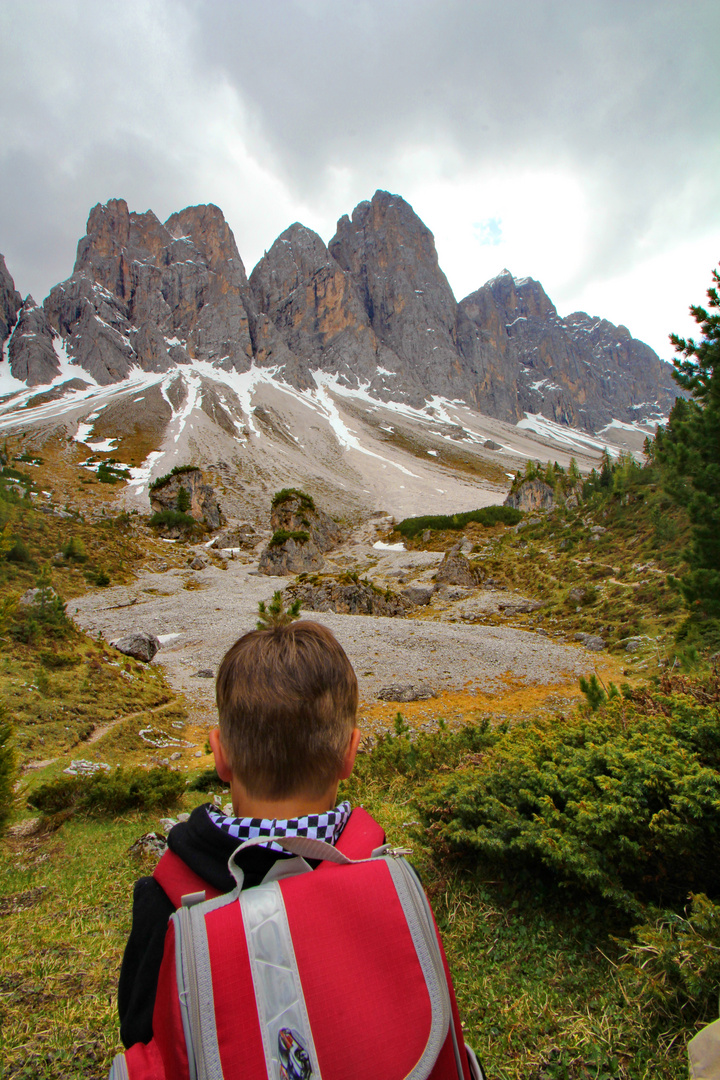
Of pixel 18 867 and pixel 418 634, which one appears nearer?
pixel 18 867

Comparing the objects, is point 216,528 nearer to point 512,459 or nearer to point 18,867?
point 18,867

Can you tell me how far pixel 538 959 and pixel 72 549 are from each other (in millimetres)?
32064

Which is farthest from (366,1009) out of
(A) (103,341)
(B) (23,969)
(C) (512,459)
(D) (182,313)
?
(D) (182,313)

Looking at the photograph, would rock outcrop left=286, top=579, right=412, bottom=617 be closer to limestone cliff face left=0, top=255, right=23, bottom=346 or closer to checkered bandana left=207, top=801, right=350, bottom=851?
checkered bandana left=207, top=801, right=350, bottom=851

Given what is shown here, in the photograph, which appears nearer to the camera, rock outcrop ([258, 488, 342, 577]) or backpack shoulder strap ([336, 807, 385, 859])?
backpack shoulder strap ([336, 807, 385, 859])

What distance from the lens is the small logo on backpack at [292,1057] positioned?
121 centimetres

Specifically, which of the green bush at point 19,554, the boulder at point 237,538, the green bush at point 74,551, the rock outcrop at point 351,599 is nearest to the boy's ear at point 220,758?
the rock outcrop at point 351,599

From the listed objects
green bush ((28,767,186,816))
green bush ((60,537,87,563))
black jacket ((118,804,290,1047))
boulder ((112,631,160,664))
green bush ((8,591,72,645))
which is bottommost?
green bush ((60,537,87,563))

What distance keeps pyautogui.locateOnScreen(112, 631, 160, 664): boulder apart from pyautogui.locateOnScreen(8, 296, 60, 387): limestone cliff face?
127974 mm

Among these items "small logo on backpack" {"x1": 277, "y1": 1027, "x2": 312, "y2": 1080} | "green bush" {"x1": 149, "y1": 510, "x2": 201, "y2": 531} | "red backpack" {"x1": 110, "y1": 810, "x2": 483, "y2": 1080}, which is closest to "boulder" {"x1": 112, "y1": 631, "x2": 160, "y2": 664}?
"red backpack" {"x1": 110, "y1": 810, "x2": 483, "y2": 1080}

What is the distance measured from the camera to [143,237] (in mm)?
151625

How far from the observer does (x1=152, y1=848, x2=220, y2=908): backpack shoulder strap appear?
5.11 feet

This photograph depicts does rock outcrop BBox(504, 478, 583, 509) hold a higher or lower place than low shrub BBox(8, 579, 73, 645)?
higher

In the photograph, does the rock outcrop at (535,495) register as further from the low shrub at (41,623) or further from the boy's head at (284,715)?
the boy's head at (284,715)
